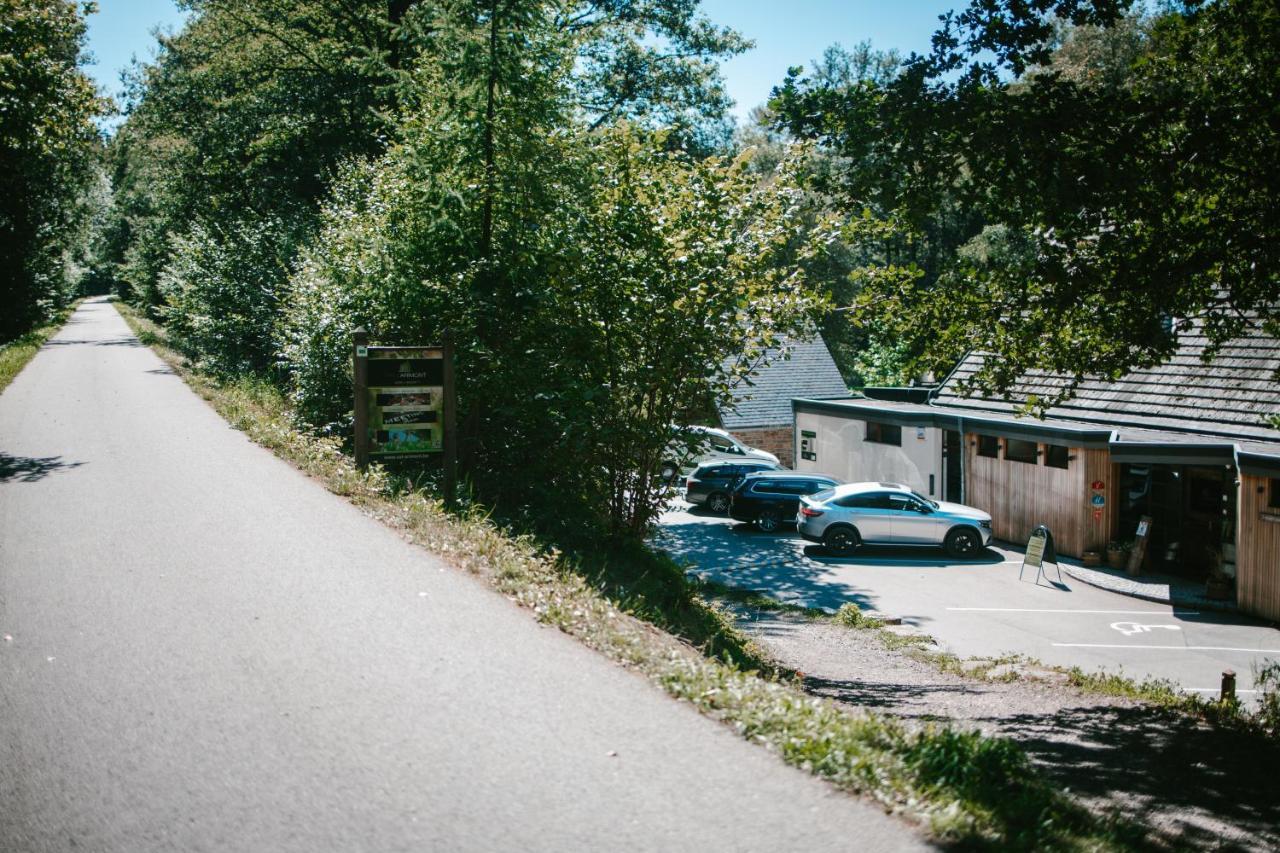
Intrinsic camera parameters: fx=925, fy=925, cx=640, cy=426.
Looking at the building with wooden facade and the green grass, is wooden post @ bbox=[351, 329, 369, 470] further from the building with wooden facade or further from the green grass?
the green grass

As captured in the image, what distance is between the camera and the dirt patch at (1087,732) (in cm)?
627

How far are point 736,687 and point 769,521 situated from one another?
18.0 m

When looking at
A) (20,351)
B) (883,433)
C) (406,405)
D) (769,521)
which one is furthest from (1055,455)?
(20,351)

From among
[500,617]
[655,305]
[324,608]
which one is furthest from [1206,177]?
[324,608]

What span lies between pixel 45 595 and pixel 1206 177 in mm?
10977

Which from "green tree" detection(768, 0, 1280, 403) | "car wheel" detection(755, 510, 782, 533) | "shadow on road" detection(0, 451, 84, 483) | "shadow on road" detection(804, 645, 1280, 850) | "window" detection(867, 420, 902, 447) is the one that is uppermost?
"green tree" detection(768, 0, 1280, 403)

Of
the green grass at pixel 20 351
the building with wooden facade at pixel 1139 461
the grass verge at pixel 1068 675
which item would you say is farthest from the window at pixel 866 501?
the green grass at pixel 20 351

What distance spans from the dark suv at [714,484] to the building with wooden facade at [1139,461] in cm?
475

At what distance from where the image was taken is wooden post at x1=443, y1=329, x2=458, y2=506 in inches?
441

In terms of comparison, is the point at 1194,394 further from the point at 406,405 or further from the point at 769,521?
the point at 406,405

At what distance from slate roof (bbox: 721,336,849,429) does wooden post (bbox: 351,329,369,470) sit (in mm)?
21812

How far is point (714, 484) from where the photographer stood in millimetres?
25938

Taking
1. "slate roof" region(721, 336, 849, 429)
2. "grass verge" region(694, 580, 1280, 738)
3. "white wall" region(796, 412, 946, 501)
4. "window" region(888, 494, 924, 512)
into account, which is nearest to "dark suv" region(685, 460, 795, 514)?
"white wall" region(796, 412, 946, 501)

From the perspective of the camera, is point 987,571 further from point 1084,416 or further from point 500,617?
point 500,617
